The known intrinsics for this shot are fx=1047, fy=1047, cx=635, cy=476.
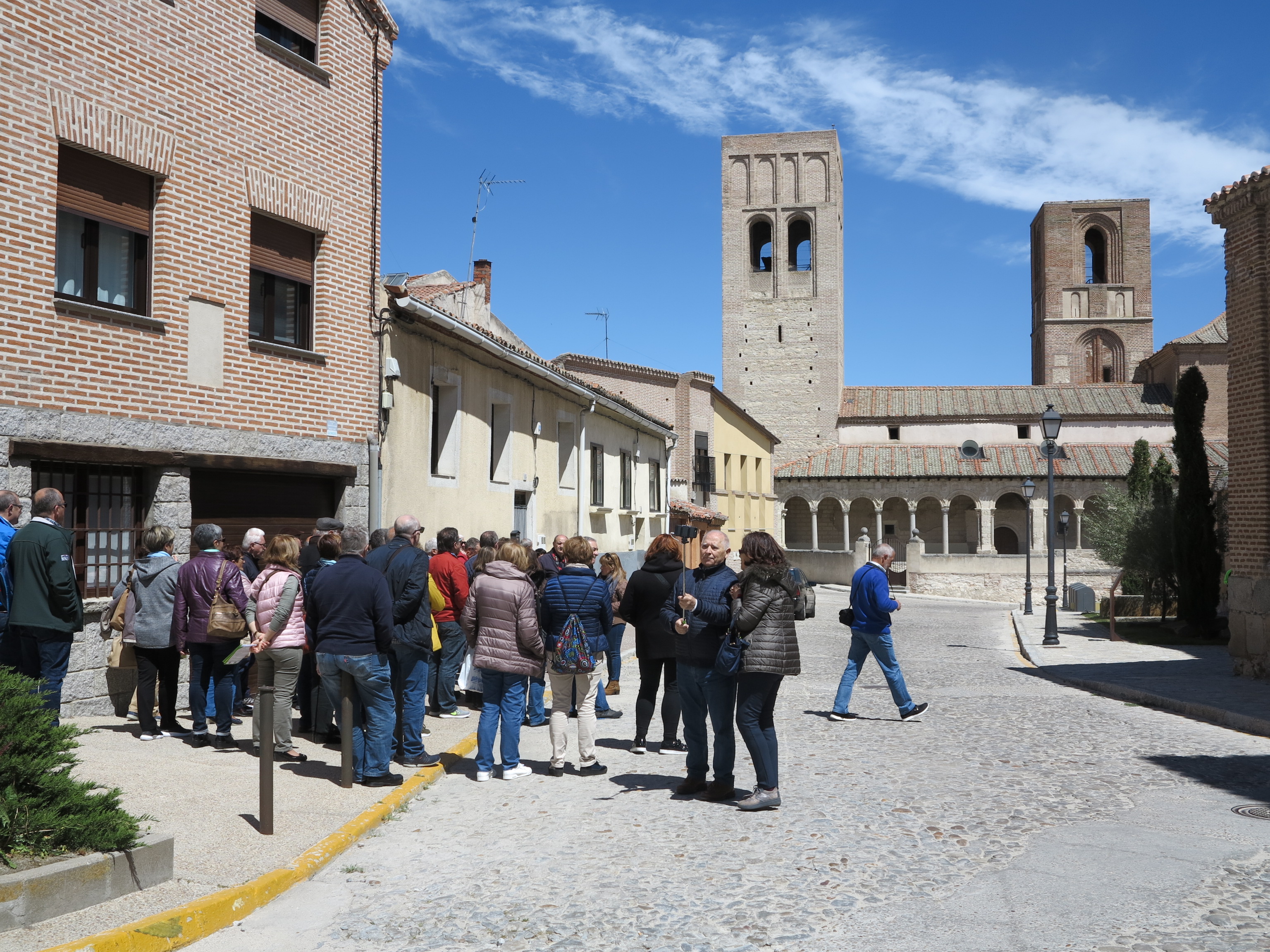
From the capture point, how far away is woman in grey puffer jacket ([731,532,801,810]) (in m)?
6.40

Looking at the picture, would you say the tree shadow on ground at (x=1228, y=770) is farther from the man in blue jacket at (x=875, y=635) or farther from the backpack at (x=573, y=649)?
the backpack at (x=573, y=649)

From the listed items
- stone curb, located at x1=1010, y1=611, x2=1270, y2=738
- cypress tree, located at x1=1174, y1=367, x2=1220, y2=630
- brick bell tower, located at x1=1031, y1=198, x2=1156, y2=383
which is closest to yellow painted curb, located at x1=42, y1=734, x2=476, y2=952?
stone curb, located at x1=1010, y1=611, x2=1270, y2=738

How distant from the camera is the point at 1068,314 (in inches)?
2682

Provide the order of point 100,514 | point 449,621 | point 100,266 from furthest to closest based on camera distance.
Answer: point 449,621
point 100,266
point 100,514

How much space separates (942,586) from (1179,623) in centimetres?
1960

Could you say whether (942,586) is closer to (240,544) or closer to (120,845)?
(240,544)

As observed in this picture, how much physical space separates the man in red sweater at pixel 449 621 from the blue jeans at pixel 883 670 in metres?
3.62

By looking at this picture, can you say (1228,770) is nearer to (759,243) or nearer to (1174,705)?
(1174,705)

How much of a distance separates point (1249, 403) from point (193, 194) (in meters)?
13.3

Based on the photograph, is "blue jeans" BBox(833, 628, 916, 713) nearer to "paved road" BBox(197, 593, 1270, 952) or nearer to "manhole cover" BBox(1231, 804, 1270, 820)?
"paved road" BBox(197, 593, 1270, 952)

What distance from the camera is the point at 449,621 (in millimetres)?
9516

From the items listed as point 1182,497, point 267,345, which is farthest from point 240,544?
point 1182,497

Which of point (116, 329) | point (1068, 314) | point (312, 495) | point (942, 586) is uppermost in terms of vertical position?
point (1068, 314)

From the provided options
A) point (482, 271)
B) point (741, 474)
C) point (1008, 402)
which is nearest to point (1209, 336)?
point (1008, 402)
